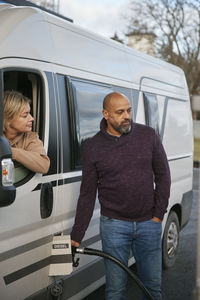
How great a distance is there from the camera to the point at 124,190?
11.2 ft

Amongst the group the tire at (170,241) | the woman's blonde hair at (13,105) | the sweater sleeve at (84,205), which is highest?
the woman's blonde hair at (13,105)

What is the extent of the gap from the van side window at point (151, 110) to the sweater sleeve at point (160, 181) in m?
1.78

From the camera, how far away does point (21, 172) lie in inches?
128

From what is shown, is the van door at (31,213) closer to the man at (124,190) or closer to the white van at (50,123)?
the white van at (50,123)

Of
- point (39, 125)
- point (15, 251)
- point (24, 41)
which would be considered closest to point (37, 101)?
point (39, 125)

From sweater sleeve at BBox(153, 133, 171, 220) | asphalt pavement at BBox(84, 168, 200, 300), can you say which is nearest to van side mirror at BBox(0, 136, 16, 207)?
sweater sleeve at BBox(153, 133, 171, 220)

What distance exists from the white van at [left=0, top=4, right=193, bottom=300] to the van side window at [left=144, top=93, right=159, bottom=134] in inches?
10.3

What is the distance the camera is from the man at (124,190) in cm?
343

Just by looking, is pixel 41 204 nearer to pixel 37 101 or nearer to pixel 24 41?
pixel 37 101

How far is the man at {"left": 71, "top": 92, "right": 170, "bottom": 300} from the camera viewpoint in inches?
135

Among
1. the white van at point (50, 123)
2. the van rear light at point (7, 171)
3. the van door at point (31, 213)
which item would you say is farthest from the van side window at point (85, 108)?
the van rear light at point (7, 171)

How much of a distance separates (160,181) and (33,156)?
0.98m

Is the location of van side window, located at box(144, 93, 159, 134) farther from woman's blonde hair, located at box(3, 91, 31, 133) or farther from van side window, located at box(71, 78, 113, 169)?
woman's blonde hair, located at box(3, 91, 31, 133)

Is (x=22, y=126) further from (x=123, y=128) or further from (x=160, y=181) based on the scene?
(x=160, y=181)
